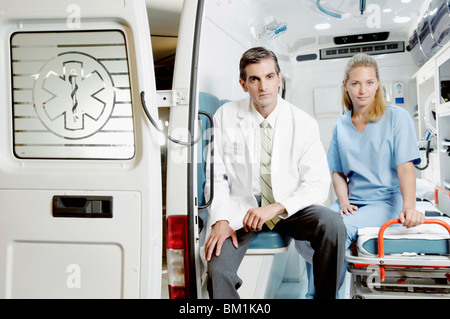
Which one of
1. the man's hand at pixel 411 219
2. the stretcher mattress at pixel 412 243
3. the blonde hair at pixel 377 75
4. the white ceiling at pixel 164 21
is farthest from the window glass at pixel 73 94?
the blonde hair at pixel 377 75

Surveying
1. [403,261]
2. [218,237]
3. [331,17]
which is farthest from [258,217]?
[331,17]

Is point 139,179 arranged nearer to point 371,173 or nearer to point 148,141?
point 148,141

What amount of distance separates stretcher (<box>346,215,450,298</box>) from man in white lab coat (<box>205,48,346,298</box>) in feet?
0.74

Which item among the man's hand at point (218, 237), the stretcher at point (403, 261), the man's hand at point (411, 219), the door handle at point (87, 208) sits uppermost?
A: the door handle at point (87, 208)

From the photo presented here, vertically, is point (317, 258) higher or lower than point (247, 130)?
lower

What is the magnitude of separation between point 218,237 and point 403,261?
92 cm

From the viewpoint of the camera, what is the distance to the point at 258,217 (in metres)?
2.02

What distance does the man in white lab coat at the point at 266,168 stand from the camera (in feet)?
7.04

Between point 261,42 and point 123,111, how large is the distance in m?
2.29

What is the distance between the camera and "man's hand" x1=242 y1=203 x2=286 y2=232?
2.02 m

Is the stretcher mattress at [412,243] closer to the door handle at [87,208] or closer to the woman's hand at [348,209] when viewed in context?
the woman's hand at [348,209]

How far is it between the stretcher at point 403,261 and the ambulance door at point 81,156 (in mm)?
1078

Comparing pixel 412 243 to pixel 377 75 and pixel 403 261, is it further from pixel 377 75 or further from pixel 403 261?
pixel 377 75

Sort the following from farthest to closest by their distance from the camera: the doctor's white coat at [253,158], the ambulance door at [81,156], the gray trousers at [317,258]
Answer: the doctor's white coat at [253,158], the gray trousers at [317,258], the ambulance door at [81,156]
